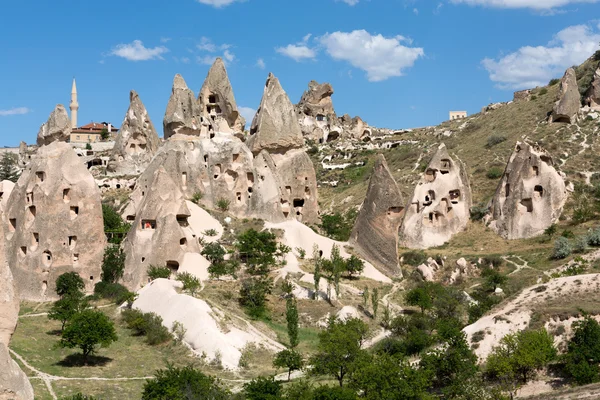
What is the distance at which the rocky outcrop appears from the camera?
58188 millimetres

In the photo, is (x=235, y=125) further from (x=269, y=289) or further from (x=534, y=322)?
(x=534, y=322)

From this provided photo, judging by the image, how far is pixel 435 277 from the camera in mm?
41219

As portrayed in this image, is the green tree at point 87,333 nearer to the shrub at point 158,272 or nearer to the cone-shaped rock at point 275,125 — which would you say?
the shrub at point 158,272

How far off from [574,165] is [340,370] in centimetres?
3382

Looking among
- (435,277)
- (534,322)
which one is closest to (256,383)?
(534,322)

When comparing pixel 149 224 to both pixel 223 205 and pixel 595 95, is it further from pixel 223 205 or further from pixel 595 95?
pixel 595 95

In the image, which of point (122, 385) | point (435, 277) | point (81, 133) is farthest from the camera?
point (81, 133)

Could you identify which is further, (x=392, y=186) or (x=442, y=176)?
(x=442, y=176)

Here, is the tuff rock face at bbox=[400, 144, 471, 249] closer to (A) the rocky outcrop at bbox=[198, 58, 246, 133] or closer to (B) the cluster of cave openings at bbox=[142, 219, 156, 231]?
(B) the cluster of cave openings at bbox=[142, 219, 156, 231]

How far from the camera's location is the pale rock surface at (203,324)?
97.4 ft

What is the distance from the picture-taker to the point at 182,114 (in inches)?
2110

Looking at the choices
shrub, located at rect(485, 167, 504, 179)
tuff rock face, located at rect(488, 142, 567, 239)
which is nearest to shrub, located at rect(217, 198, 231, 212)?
tuff rock face, located at rect(488, 142, 567, 239)

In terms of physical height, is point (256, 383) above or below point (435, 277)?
below

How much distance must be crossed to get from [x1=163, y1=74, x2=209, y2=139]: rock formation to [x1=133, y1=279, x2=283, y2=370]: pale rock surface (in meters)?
20.5
